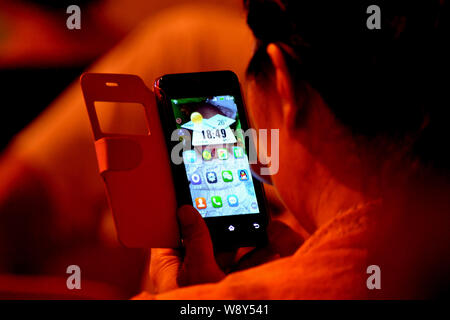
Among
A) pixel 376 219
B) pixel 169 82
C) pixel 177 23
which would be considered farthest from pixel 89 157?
pixel 376 219

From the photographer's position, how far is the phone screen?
2.68 ft

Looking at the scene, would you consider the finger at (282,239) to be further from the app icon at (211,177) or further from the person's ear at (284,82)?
the person's ear at (284,82)

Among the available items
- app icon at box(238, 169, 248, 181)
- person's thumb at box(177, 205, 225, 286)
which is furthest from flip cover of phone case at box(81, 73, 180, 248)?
app icon at box(238, 169, 248, 181)

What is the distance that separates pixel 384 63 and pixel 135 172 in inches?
15.0

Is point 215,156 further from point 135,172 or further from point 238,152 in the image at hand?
point 135,172

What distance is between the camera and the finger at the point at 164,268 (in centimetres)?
79

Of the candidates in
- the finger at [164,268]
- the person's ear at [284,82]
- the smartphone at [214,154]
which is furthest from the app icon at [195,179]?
the person's ear at [284,82]

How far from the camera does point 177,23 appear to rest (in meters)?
1.50

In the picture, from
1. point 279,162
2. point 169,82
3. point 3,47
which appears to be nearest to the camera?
point 279,162

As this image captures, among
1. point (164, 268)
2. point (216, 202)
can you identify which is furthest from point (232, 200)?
point (164, 268)

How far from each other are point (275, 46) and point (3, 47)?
1.00 m

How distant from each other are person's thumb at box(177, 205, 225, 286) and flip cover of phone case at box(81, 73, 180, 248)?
0.02 m

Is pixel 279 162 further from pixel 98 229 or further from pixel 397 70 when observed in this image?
pixel 98 229

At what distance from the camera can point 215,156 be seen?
84 cm
